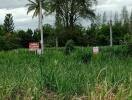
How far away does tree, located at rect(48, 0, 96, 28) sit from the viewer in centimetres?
6831

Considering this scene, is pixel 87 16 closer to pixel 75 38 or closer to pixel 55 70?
pixel 75 38

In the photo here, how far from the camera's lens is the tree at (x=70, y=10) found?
6831cm

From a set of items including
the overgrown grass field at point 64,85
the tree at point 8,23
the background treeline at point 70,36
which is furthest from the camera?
the tree at point 8,23

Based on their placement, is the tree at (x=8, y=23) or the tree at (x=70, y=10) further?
the tree at (x=8, y=23)

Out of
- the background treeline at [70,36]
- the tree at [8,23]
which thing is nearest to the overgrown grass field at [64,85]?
the background treeline at [70,36]

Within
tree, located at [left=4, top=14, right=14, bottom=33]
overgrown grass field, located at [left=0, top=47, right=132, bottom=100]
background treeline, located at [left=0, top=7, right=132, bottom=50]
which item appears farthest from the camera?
tree, located at [left=4, top=14, right=14, bottom=33]

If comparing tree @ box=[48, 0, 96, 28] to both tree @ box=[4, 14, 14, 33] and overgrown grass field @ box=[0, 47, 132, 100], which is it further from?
overgrown grass field @ box=[0, 47, 132, 100]

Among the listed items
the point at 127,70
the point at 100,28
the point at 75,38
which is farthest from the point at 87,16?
the point at 127,70

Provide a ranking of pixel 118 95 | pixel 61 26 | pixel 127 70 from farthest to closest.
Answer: pixel 61 26
pixel 127 70
pixel 118 95

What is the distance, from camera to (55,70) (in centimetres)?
676

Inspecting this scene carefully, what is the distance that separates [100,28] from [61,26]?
15.6 metres

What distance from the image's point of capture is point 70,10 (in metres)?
69.1

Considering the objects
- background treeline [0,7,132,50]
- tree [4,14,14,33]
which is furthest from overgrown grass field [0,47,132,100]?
tree [4,14,14,33]

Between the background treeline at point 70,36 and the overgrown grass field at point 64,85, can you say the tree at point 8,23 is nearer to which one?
the background treeline at point 70,36
